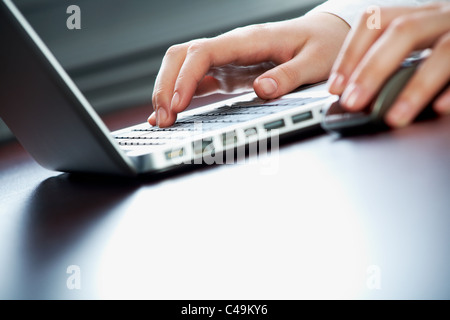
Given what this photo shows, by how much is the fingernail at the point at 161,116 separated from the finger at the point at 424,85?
1.15 feet

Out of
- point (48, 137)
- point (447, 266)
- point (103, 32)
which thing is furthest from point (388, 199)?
point (103, 32)

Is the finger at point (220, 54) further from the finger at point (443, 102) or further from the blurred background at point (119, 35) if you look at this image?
the blurred background at point (119, 35)

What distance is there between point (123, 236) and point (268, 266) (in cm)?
13

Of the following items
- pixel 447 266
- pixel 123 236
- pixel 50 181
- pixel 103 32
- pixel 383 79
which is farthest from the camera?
pixel 103 32

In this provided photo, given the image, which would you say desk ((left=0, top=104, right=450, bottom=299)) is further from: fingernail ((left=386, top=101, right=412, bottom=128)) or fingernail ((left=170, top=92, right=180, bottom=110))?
fingernail ((left=170, top=92, right=180, bottom=110))

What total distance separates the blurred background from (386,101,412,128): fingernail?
4.21ft

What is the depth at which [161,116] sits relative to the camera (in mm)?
738

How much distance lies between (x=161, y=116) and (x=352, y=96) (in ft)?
1.09

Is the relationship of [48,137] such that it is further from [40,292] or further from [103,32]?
[103,32]

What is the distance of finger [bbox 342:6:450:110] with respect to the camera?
469mm

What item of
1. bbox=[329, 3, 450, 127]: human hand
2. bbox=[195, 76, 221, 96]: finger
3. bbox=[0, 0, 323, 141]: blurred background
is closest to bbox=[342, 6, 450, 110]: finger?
bbox=[329, 3, 450, 127]: human hand

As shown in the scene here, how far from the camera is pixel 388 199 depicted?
338mm

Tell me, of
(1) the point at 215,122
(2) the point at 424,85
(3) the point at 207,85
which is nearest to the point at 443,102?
(2) the point at 424,85

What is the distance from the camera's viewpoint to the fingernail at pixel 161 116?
73 centimetres
